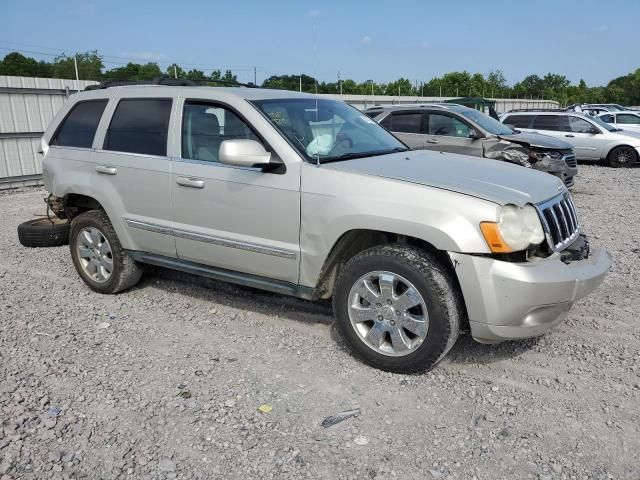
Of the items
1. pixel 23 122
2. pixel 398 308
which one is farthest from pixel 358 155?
pixel 23 122

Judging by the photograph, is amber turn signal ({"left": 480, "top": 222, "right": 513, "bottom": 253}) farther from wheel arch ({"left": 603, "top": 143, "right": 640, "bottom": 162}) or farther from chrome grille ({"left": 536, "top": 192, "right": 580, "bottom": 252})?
wheel arch ({"left": 603, "top": 143, "right": 640, "bottom": 162})

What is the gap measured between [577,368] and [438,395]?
1.02 m

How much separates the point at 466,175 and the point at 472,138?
6867 mm

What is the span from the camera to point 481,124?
10438 millimetres

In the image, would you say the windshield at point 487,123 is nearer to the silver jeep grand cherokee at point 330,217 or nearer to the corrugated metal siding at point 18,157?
the silver jeep grand cherokee at point 330,217

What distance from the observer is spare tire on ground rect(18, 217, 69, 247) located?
6.80 metres

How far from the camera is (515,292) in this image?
10.5 ft

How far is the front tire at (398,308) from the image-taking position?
337 cm

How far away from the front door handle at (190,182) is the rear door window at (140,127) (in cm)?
33

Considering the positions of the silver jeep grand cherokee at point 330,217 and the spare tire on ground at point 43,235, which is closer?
Answer: the silver jeep grand cherokee at point 330,217

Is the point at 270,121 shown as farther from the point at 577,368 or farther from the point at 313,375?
the point at 577,368

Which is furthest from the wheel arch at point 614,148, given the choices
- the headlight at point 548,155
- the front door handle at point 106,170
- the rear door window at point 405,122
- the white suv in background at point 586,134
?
the front door handle at point 106,170

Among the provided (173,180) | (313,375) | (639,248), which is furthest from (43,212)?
(639,248)

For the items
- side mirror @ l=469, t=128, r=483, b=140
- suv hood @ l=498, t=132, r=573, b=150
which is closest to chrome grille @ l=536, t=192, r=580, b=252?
side mirror @ l=469, t=128, r=483, b=140
